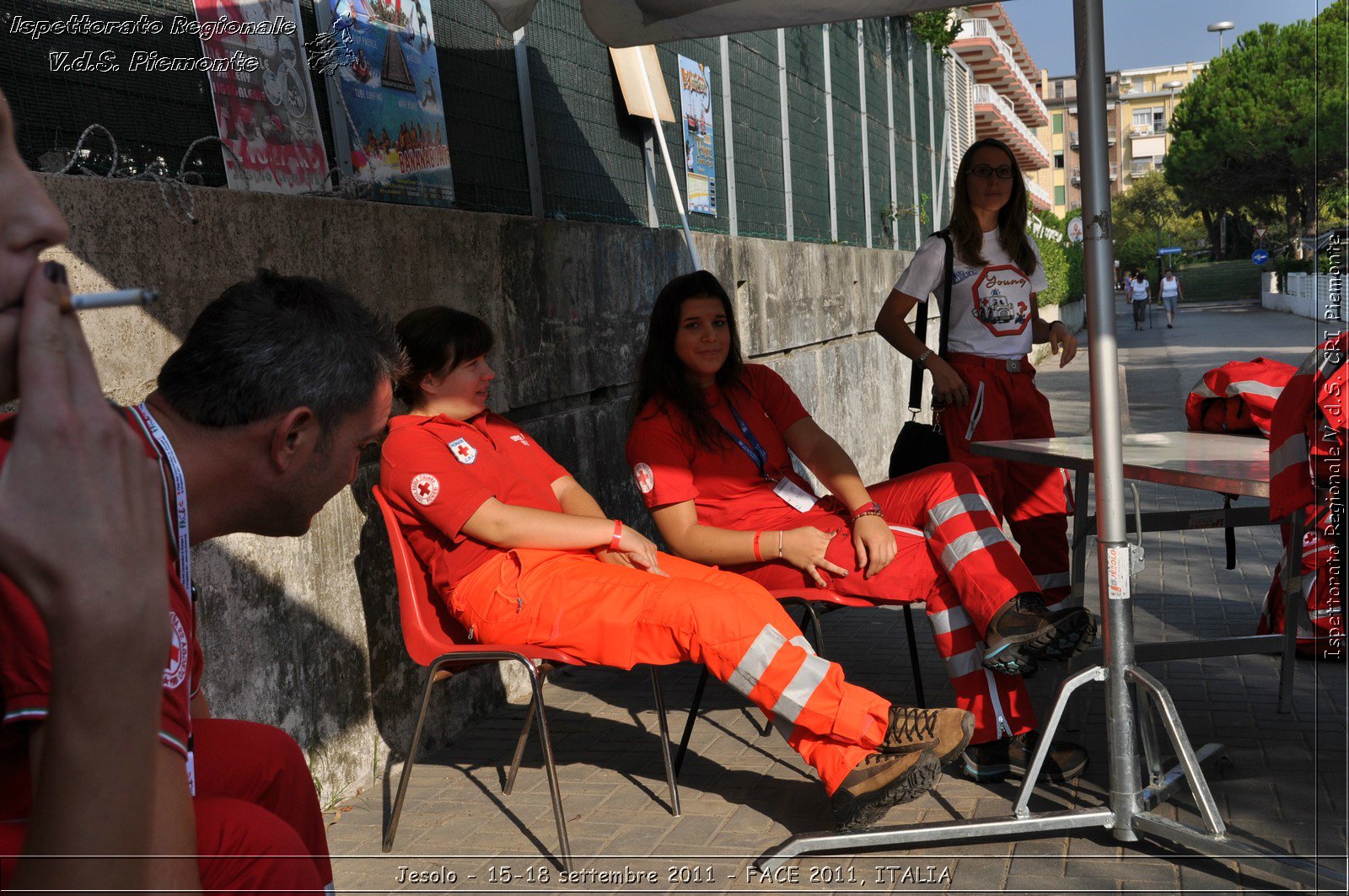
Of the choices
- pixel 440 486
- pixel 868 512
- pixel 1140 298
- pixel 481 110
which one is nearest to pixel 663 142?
pixel 481 110

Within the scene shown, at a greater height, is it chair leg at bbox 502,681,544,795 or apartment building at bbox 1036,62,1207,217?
apartment building at bbox 1036,62,1207,217

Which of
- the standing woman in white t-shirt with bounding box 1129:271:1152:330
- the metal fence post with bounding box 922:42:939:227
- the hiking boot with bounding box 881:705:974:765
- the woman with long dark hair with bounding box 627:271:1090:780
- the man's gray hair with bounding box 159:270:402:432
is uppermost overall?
the metal fence post with bounding box 922:42:939:227

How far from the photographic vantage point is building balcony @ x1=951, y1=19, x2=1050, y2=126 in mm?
24781

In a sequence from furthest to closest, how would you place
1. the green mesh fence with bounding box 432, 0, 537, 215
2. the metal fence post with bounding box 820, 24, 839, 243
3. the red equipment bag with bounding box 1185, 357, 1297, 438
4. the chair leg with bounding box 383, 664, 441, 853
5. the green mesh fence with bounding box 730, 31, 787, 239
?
the metal fence post with bounding box 820, 24, 839, 243 → the green mesh fence with bounding box 730, 31, 787, 239 → the green mesh fence with bounding box 432, 0, 537, 215 → the red equipment bag with bounding box 1185, 357, 1297, 438 → the chair leg with bounding box 383, 664, 441, 853

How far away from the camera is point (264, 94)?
393 cm

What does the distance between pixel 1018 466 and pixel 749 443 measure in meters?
1.21

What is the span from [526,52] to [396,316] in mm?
2118

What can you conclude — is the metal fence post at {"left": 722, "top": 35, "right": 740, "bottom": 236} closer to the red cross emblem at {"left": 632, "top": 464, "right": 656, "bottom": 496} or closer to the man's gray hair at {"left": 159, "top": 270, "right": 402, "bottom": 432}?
the red cross emblem at {"left": 632, "top": 464, "right": 656, "bottom": 496}

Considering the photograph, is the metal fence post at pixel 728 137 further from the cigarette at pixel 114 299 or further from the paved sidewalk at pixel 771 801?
the cigarette at pixel 114 299

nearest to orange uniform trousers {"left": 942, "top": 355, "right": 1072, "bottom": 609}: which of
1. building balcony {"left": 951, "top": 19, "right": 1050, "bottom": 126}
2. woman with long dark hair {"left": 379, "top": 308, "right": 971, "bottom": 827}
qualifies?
woman with long dark hair {"left": 379, "top": 308, "right": 971, "bottom": 827}

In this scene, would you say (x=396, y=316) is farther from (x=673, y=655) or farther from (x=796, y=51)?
(x=796, y=51)

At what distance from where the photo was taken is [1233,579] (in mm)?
6090

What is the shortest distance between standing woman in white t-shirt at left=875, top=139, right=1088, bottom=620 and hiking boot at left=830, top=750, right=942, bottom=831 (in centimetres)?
176

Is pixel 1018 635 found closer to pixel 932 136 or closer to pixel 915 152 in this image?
pixel 915 152
